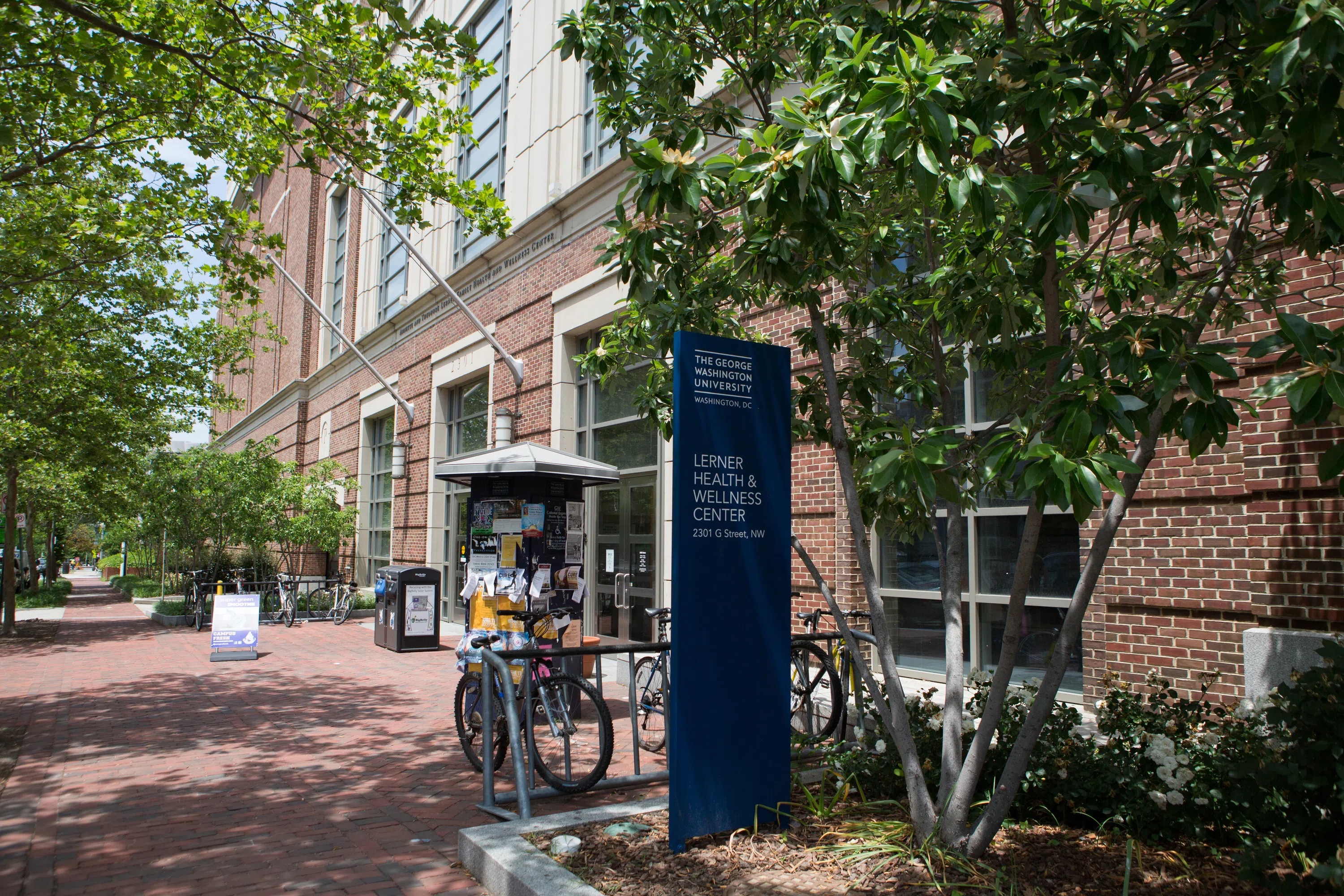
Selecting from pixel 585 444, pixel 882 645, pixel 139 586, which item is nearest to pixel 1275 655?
pixel 882 645

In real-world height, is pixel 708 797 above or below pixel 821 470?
below

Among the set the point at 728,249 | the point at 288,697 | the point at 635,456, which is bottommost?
the point at 288,697

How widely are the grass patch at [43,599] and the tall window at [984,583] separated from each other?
25.7 m

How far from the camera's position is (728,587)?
456 cm

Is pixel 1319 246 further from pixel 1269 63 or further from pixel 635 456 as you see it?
pixel 635 456

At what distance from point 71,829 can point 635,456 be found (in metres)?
8.78

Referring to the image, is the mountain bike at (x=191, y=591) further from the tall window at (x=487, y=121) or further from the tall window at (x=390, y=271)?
the tall window at (x=487, y=121)

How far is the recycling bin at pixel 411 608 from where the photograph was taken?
14555mm

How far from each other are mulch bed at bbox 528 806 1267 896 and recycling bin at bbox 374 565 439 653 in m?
10.6

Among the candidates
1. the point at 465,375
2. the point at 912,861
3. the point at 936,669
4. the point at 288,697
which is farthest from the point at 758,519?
the point at 465,375

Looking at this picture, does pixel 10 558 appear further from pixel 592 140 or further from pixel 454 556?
pixel 592 140

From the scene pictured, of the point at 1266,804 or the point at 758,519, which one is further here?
the point at 758,519

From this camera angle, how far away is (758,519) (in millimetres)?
4730

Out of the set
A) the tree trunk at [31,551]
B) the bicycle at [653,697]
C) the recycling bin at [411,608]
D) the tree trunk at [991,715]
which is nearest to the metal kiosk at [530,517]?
the bicycle at [653,697]
